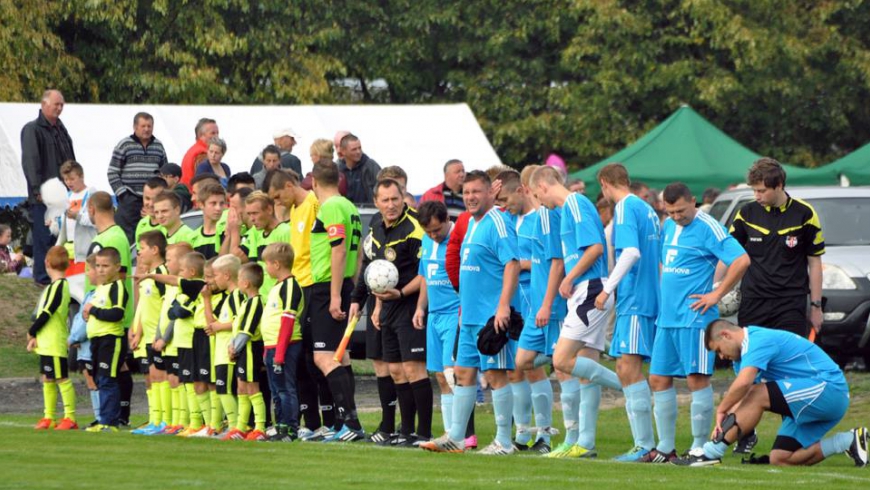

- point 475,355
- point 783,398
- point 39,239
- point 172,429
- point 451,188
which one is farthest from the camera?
point 39,239

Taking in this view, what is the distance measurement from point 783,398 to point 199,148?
966cm

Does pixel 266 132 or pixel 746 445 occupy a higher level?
pixel 266 132

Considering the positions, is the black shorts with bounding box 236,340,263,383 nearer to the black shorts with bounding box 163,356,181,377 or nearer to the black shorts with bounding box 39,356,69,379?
the black shorts with bounding box 163,356,181,377

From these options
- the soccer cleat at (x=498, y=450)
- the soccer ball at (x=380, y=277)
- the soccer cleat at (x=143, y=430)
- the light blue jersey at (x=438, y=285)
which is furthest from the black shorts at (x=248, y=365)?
the soccer cleat at (x=498, y=450)

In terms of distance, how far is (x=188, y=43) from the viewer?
113 feet

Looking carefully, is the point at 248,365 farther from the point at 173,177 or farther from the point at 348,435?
the point at 173,177

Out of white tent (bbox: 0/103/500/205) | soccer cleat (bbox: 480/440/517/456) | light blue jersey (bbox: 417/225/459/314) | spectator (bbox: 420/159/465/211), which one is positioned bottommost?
soccer cleat (bbox: 480/440/517/456)

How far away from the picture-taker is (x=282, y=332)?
13438 millimetres

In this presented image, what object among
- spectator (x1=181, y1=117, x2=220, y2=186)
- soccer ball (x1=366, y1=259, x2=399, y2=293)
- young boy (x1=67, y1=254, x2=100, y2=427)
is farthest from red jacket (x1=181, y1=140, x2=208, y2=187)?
soccer ball (x1=366, y1=259, x2=399, y2=293)

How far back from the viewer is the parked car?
60.2 feet

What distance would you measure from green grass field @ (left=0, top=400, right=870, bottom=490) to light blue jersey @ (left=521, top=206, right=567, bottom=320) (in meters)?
1.17

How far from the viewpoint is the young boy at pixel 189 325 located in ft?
46.7

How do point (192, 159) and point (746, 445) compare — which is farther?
point (192, 159)

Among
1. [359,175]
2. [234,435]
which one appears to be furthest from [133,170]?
[234,435]
